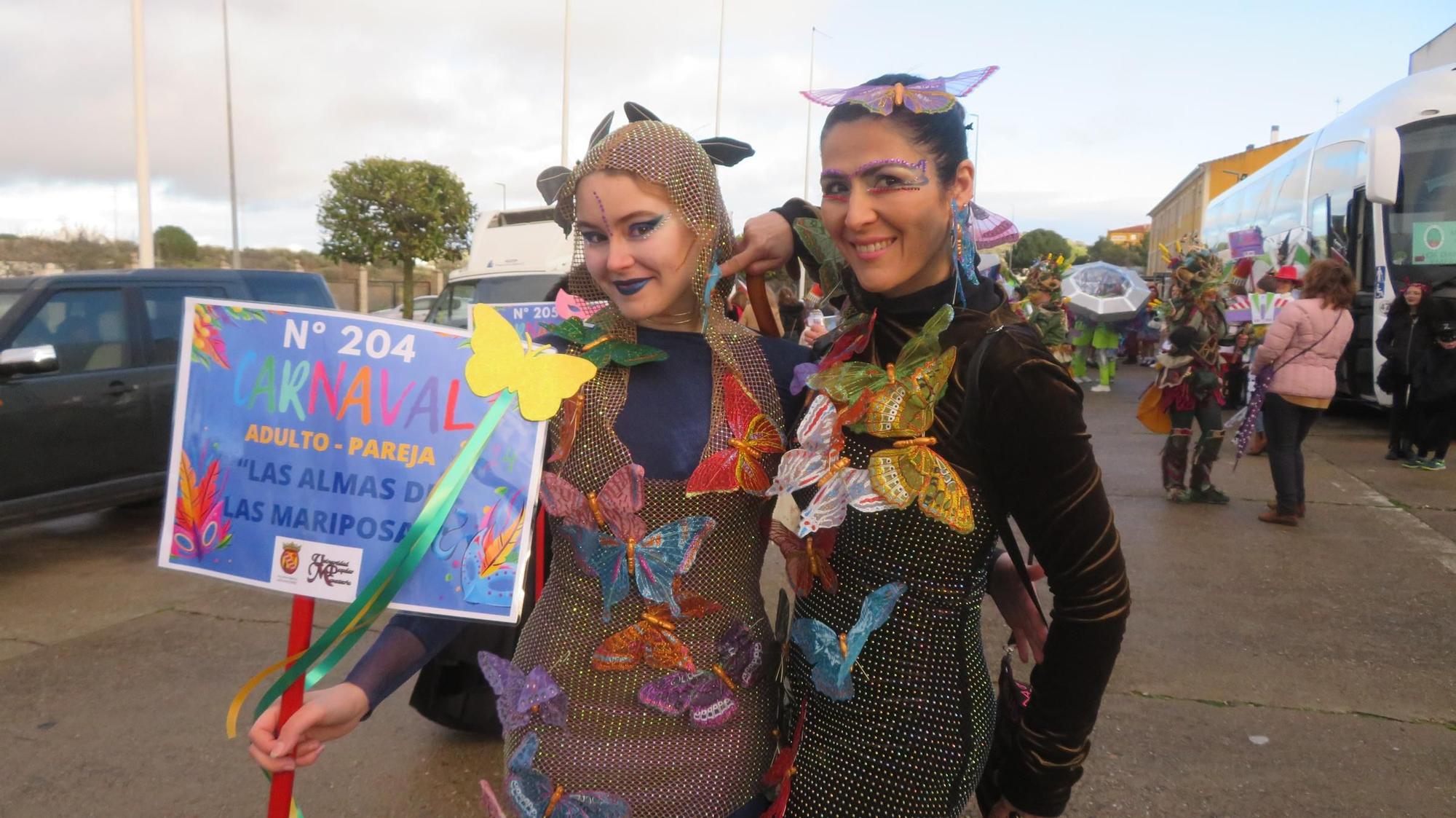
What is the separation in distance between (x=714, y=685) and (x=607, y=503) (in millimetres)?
338

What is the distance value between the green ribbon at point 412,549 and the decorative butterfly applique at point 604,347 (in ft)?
0.74

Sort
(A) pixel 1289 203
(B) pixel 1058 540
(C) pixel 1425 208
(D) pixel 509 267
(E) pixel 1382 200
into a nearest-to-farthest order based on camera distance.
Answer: (B) pixel 1058 540, (E) pixel 1382 200, (C) pixel 1425 208, (D) pixel 509 267, (A) pixel 1289 203

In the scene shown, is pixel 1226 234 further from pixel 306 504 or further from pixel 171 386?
pixel 306 504

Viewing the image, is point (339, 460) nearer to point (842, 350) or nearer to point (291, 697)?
point (291, 697)

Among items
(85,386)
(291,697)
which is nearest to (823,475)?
(291,697)

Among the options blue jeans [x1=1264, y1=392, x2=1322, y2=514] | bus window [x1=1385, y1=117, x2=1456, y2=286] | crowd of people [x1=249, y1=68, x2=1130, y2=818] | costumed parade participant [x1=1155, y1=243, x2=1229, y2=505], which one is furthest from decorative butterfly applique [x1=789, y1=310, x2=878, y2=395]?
bus window [x1=1385, y1=117, x2=1456, y2=286]

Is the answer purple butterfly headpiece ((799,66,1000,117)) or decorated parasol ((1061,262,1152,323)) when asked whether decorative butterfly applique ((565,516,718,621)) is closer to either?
purple butterfly headpiece ((799,66,1000,117))

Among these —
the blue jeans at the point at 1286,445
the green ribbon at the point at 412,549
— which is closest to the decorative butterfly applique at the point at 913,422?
the green ribbon at the point at 412,549

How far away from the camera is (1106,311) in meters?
14.7

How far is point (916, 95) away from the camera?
4.70 ft

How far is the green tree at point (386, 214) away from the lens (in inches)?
1193

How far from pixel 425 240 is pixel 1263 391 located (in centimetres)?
2872

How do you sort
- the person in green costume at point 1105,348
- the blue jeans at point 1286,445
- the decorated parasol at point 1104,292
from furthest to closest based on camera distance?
the person in green costume at point 1105,348, the decorated parasol at point 1104,292, the blue jeans at point 1286,445

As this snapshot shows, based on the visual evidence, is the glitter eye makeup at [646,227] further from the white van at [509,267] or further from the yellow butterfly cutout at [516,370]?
the white van at [509,267]
